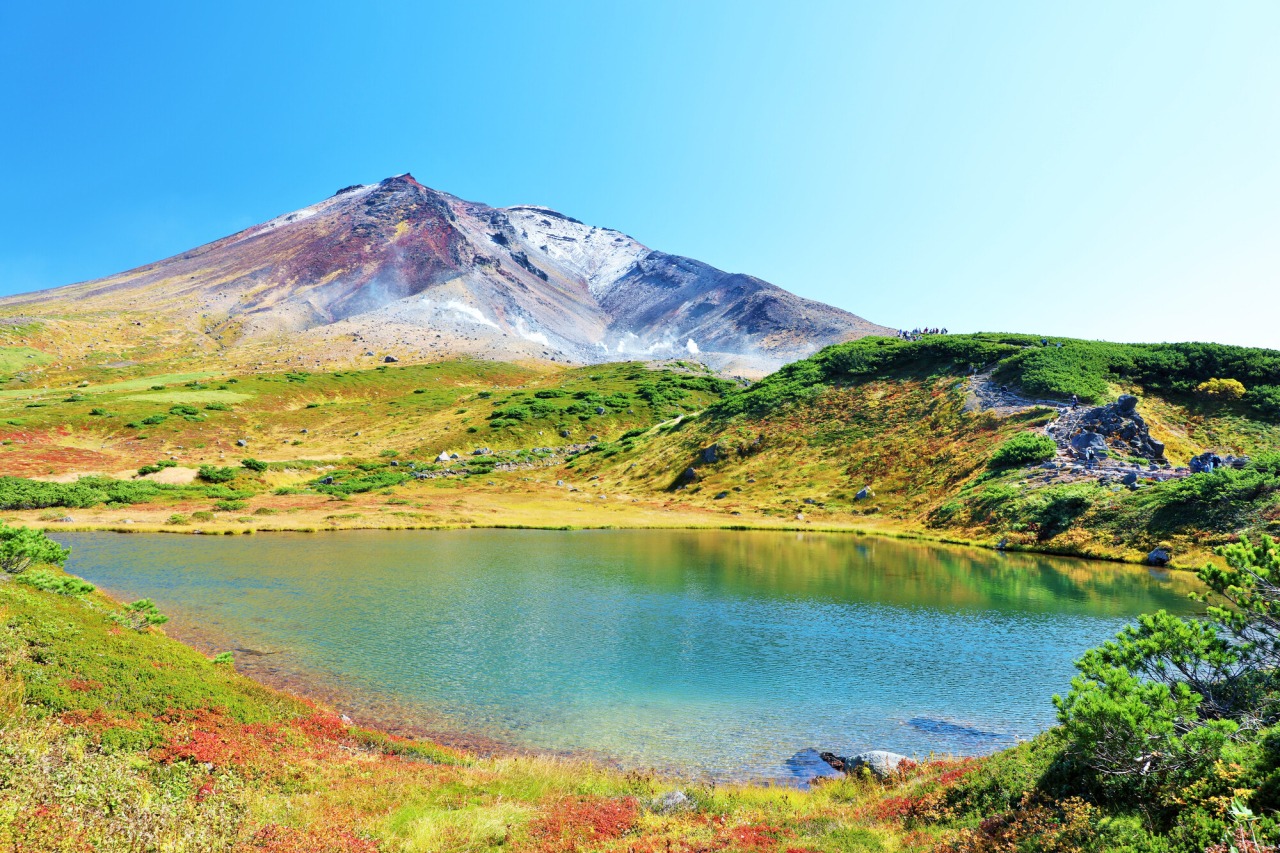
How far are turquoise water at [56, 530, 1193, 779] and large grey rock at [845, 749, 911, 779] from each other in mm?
1745

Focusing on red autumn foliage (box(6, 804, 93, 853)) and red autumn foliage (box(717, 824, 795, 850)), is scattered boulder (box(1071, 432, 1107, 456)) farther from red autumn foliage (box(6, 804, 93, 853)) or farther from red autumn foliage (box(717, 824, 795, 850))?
red autumn foliage (box(6, 804, 93, 853))

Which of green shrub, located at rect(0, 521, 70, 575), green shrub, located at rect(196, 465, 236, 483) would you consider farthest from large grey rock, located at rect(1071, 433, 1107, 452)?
green shrub, located at rect(196, 465, 236, 483)

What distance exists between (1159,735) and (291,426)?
441 feet

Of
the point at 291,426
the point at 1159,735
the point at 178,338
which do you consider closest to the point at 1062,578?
the point at 1159,735

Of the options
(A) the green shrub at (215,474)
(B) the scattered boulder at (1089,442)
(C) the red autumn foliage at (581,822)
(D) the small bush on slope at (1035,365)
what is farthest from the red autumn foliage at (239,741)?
(D) the small bush on slope at (1035,365)

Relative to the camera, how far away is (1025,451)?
6500 centimetres

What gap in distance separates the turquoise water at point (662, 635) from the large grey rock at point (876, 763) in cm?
174

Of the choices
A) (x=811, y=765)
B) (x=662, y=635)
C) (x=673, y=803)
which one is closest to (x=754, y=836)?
(x=673, y=803)

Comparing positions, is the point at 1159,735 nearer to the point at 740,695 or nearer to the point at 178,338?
the point at 740,695

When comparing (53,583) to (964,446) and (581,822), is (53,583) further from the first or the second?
(964,446)

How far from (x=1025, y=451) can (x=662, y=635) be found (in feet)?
174

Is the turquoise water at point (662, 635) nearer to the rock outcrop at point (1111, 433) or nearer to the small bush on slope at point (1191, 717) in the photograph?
the small bush on slope at point (1191, 717)

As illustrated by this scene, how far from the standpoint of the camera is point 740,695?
22219 mm

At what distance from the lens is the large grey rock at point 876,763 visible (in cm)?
1610
